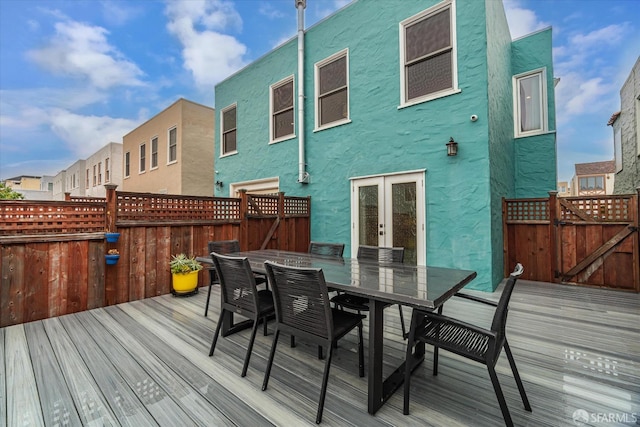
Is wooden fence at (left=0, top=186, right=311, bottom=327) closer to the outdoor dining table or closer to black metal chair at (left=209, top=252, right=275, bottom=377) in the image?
black metal chair at (left=209, top=252, right=275, bottom=377)

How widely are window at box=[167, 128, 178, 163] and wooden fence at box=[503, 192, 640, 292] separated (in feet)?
34.6

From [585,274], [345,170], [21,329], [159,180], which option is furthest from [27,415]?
[159,180]

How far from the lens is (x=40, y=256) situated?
324 cm

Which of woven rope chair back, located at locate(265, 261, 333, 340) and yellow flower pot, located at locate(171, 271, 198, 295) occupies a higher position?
woven rope chair back, located at locate(265, 261, 333, 340)

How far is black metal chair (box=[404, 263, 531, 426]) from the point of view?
58.1 inches

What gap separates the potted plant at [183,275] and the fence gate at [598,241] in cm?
615

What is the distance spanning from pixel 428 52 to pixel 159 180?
10.7m

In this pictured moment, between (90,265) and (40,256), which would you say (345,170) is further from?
(40,256)

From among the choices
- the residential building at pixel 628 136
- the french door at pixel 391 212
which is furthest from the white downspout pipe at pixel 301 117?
the residential building at pixel 628 136

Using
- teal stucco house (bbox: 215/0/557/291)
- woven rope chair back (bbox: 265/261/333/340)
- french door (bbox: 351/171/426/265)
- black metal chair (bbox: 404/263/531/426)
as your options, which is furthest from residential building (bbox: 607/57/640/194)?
woven rope chair back (bbox: 265/261/333/340)

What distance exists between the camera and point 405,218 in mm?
4949

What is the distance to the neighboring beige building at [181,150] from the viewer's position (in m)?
9.87

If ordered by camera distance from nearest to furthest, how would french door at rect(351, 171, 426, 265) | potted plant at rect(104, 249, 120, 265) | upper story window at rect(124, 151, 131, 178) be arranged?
potted plant at rect(104, 249, 120, 265), french door at rect(351, 171, 426, 265), upper story window at rect(124, 151, 131, 178)

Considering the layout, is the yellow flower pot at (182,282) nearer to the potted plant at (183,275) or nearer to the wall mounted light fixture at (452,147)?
the potted plant at (183,275)
